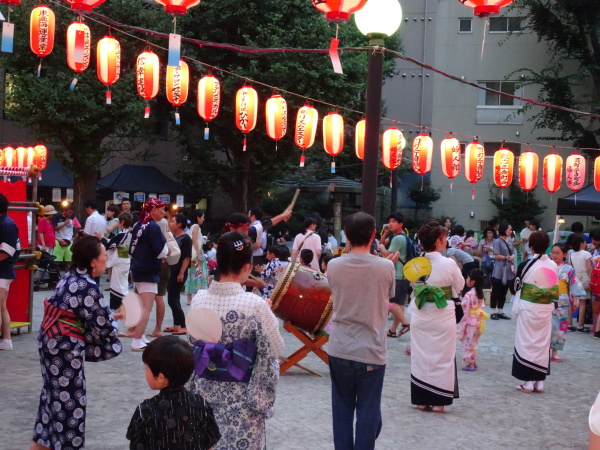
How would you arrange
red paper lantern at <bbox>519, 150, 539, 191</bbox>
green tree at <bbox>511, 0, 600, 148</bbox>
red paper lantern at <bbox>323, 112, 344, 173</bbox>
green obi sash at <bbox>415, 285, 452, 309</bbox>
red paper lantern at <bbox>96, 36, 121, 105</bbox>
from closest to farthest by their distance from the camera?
green obi sash at <bbox>415, 285, 452, 309</bbox>, red paper lantern at <bbox>96, 36, 121, 105</bbox>, red paper lantern at <bbox>323, 112, 344, 173</bbox>, red paper lantern at <bbox>519, 150, 539, 191</bbox>, green tree at <bbox>511, 0, 600, 148</bbox>

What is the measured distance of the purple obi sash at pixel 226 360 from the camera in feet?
12.3

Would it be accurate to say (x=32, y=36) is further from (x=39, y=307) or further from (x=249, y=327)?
(x=249, y=327)

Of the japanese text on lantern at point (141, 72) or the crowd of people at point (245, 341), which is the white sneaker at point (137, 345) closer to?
the crowd of people at point (245, 341)

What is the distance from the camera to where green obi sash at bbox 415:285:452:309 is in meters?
6.93

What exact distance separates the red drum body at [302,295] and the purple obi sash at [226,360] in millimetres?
3851

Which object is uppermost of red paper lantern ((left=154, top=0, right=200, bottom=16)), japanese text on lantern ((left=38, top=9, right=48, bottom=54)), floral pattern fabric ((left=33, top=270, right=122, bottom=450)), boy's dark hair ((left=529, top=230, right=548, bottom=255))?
Answer: japanese text on lantern ((left=38, top=9, right=48, bottom=54))

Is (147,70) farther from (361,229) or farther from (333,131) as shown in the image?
(361,229)

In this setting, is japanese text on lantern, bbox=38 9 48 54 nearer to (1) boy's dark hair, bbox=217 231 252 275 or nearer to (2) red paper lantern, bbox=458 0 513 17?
(2) red paper lantern, bbox=458 0 513 17

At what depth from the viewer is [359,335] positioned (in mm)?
4809

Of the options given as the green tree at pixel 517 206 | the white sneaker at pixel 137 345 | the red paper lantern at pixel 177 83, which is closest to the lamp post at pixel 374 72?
the white sneaker at pixel 137 345

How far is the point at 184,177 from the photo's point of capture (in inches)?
1145

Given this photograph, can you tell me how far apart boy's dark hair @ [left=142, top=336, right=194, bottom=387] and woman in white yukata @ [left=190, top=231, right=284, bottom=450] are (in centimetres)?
61

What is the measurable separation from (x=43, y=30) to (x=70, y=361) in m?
9.07

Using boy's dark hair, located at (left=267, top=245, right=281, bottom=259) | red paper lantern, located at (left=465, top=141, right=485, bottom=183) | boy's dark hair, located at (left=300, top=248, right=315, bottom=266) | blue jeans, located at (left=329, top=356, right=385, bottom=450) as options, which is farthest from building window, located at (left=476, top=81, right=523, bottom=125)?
blue jeans, located at (left=329, top=356, right=385, bottom=450)
